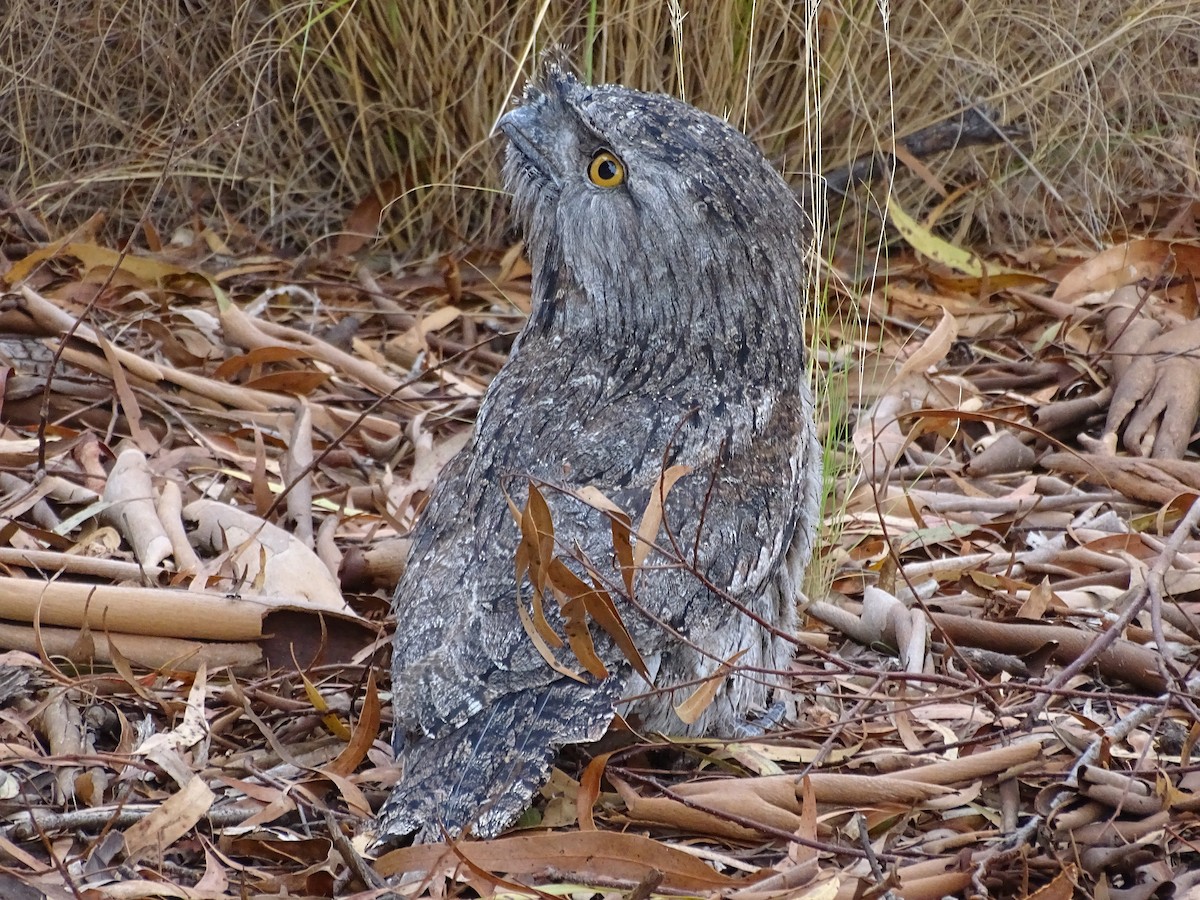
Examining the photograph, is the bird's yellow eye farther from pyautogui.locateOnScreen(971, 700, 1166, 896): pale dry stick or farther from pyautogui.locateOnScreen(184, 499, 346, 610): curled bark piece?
pyautogui.locateOnScreen(971, 700, 1166, 896): pale dry stick

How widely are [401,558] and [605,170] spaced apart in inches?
44.9

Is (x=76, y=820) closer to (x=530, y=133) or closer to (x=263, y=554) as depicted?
(x=263, y=554)

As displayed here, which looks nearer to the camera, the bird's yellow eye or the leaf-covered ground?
the leaf-covered ground

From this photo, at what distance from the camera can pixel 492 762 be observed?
97.3 inches

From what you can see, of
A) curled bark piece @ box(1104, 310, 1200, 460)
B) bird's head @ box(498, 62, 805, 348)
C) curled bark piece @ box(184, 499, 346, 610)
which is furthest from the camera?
curled bark piece @ box(1104, 310, 1200, 460)

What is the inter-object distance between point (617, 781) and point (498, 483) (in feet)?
2.16

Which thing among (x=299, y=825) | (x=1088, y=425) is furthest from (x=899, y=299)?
(x=299, y=825)

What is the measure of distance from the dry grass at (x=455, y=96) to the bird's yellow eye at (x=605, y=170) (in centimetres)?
188

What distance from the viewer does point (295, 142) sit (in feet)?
18.2

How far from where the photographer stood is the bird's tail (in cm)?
242

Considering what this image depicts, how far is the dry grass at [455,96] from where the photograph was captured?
5066 mm

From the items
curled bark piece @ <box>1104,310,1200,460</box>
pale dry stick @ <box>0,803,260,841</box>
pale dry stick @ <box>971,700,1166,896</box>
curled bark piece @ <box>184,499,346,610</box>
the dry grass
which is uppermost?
the dry grass

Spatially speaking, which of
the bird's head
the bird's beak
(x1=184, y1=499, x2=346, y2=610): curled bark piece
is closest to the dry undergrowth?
(x1=184, y1=499, x2=346, y2=610): curled bark piece

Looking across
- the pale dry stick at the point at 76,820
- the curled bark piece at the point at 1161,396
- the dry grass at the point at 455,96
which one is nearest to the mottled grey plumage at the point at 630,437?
the pale dry stick at the point at 76,820
